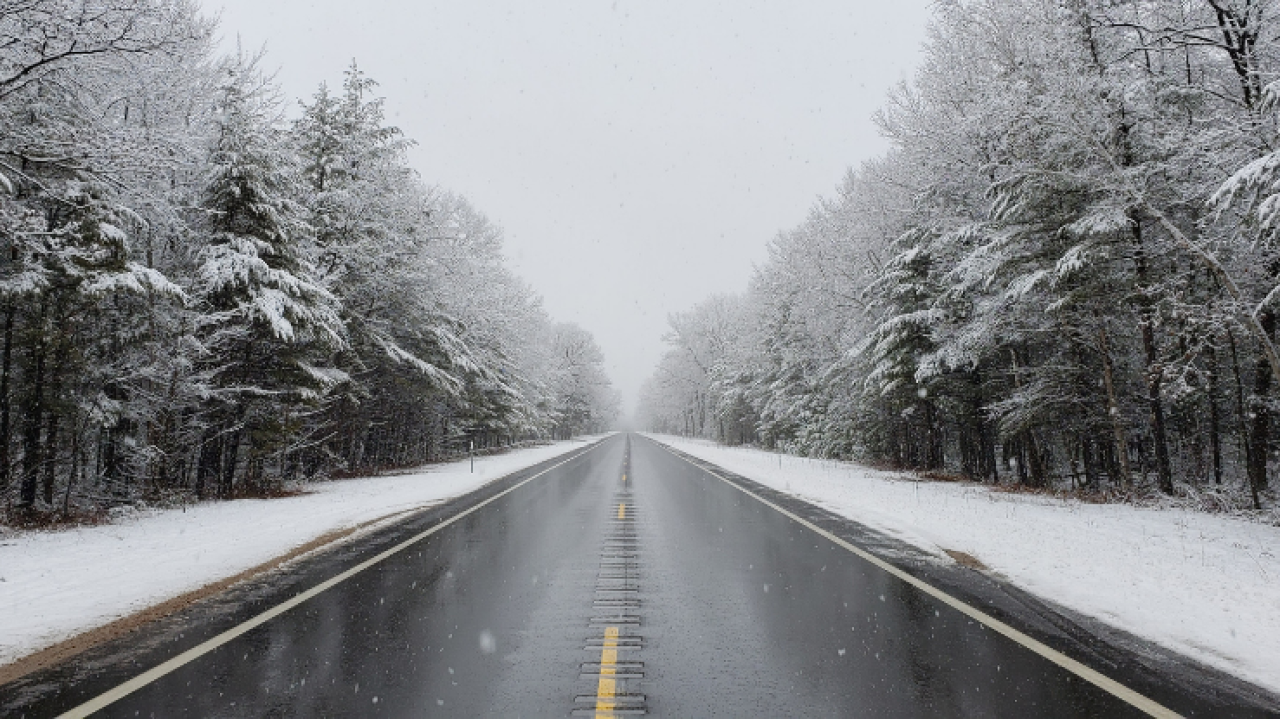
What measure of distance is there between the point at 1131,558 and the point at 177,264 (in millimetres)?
19174

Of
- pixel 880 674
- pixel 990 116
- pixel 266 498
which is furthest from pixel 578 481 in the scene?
pixel 880 674

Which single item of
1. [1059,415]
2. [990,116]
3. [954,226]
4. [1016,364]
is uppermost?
[990,116]

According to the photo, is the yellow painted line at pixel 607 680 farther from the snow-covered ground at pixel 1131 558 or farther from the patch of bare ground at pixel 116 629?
the snow-covered ground at pixel 1131 558

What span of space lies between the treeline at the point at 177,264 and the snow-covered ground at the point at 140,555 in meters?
2.09

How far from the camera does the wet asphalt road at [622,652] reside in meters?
4.07

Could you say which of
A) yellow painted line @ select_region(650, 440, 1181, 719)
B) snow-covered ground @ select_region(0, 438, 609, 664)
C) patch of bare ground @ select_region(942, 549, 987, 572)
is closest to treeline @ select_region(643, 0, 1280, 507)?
patch of bare ground @ select_region(942, 549, 987, 572)

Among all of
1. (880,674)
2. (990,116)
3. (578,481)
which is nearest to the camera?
(880,674)

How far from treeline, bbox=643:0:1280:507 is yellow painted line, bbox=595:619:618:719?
386 inches

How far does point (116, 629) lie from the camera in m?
5.69

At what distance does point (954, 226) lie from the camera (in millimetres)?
18859

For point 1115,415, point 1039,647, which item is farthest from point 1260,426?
point 1039,647

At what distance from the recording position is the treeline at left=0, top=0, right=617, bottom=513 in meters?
10.5

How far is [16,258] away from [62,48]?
380 centimetres

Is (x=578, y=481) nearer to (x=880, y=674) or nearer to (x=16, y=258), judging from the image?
(x=16, y=258)
